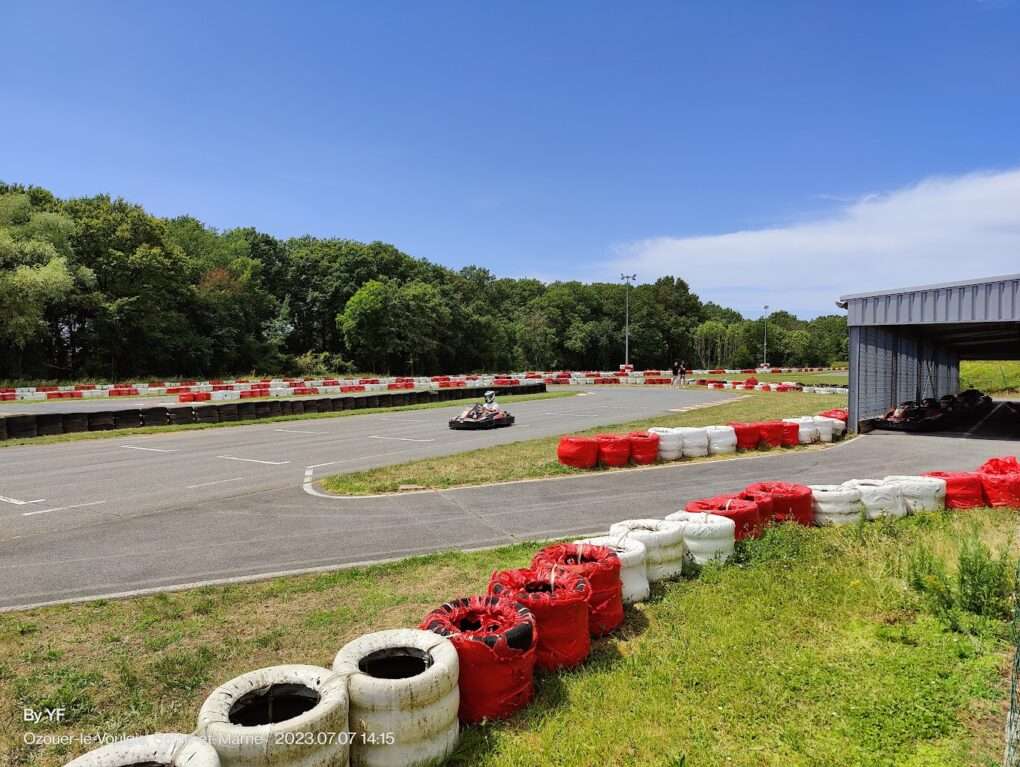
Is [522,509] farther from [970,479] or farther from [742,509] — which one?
[970,479]

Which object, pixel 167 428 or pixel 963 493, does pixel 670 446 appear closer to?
pixel 963 493

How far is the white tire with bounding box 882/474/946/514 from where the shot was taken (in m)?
8.95

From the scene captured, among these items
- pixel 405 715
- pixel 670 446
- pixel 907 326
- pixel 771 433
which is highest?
pixel 907 326

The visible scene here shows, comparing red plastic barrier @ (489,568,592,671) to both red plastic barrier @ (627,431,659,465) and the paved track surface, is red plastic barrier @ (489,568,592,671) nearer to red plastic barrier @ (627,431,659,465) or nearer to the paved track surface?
the paved track surface

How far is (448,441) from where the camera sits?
17.3m

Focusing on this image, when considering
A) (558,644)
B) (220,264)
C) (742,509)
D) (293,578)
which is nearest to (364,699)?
(558,644)

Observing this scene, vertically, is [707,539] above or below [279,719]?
above

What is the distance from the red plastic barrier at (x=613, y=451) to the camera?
42.6 ft

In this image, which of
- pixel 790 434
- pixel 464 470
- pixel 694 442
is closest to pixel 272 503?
pixel 464 470

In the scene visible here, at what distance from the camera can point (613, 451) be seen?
1298 cm

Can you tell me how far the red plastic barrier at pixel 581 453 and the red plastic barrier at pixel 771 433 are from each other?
4789 millimetres

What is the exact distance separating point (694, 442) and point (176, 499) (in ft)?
33.5

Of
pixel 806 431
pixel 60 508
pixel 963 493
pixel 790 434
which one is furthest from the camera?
pixel 806 431

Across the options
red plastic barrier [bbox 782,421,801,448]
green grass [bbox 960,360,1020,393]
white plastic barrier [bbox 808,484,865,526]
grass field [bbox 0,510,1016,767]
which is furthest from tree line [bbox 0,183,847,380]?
green grass [bbox 960,360,1020,393]
